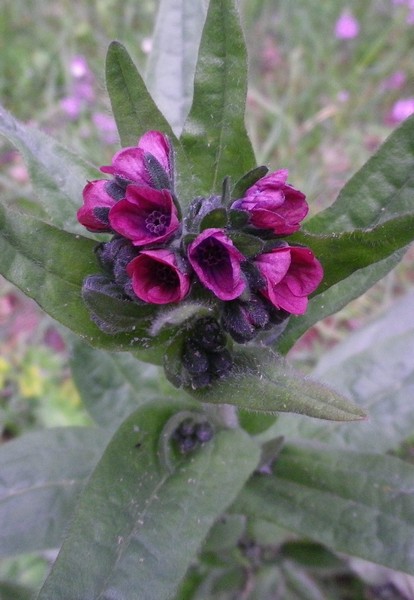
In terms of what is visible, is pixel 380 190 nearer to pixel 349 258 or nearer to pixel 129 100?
pixel 349 258

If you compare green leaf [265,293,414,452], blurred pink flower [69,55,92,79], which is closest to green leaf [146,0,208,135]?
green leaf [265,293,414,452]

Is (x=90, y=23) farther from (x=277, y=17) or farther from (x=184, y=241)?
(x=184, y=241)

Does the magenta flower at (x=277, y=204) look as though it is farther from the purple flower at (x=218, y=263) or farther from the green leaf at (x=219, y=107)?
the green leaf at (x=219, y=107)

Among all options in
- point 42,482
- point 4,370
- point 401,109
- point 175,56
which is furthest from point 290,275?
point 401,109

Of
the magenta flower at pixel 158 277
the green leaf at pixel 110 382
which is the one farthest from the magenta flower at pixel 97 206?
the green leaf at pixel 110 382

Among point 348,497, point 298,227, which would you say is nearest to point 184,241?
point 298,227

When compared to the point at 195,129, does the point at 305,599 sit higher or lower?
lower
